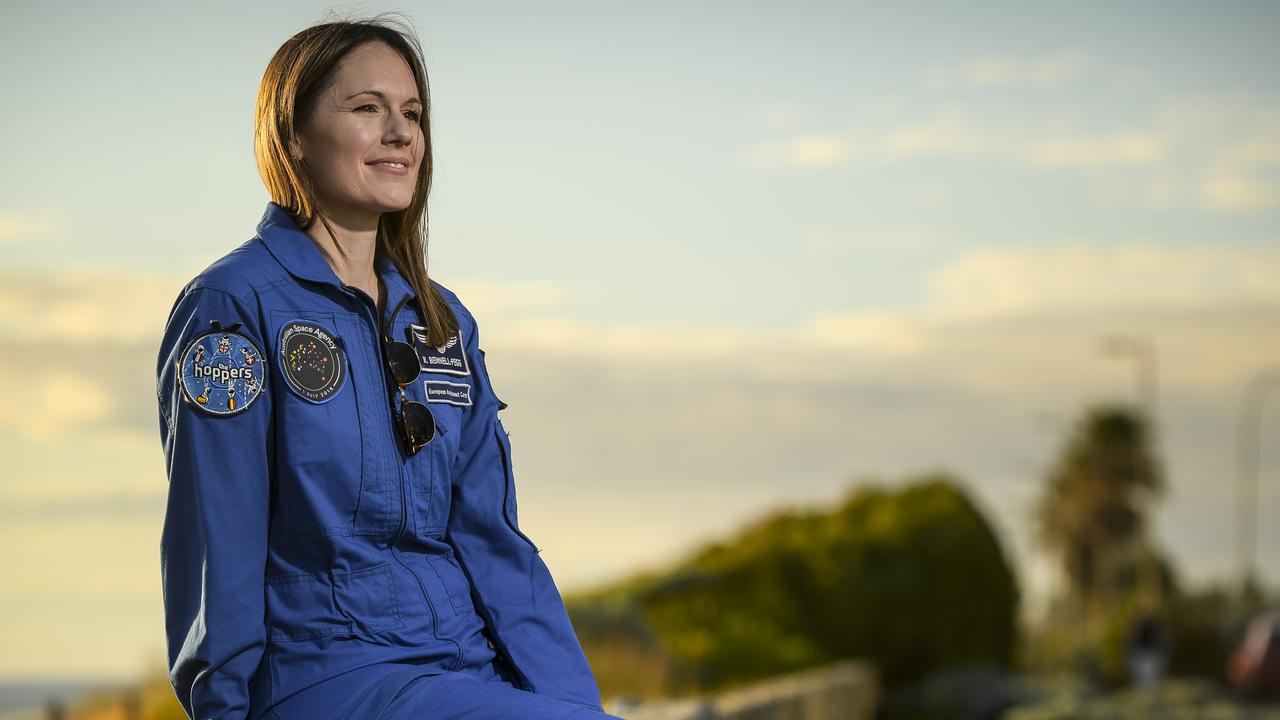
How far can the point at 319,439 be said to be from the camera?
3.28 metres

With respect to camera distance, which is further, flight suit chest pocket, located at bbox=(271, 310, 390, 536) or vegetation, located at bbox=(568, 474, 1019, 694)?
vegetation, located at bbox=(568, 474, 1019, 694)

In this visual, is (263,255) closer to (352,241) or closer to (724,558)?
(352,241)

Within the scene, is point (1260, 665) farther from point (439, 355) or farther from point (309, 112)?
point (309, 112)

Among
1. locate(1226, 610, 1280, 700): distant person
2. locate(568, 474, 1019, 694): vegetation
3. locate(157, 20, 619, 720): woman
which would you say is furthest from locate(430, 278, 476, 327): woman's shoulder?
locate(1226, 610, 1280, 700): distant person

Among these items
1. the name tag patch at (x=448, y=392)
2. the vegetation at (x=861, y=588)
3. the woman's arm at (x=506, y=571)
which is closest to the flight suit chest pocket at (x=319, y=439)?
the name tag patch at (x=448, y=392)

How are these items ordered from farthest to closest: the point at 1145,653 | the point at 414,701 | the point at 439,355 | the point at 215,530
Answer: the point at 1145,653
the point at 439,355
the point at 215,530
the point at 414,701

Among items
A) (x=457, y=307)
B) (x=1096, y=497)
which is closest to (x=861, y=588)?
(x=457, y=307)

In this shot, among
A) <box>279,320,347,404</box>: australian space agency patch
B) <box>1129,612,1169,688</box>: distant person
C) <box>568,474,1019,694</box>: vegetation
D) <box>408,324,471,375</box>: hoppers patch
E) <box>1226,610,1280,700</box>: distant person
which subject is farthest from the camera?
<box>1226,610,1280,700</box>: distant person

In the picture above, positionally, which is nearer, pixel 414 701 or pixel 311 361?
pixel 414 701

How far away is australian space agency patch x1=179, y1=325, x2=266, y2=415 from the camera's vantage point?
10.5 ft

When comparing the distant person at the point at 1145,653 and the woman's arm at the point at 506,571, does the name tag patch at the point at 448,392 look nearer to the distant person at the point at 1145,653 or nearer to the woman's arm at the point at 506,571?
the woman's arm at the point at 506,571

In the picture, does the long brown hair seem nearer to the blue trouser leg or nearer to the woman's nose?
the woman's nose

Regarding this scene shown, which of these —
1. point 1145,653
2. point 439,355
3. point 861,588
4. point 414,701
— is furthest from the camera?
point 1145,653

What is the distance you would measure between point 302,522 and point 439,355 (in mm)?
622
